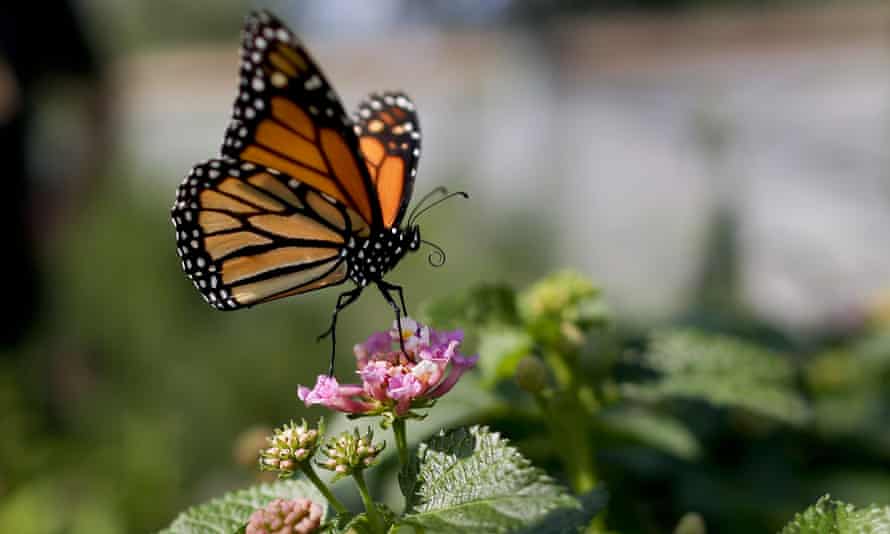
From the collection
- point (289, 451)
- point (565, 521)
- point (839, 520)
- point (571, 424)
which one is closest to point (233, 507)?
point (289, 451)

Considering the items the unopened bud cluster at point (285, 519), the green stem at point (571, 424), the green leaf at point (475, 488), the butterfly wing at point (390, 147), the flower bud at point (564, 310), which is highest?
the butterfly wing at point (390, 147)

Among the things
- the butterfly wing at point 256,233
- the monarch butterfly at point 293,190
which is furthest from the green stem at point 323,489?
the butterfly wing at point 256,233

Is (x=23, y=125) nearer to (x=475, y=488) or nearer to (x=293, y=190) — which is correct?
(x=293, y=190)

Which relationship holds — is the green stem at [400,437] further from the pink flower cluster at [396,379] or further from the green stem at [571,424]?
the green stem at [571,424]

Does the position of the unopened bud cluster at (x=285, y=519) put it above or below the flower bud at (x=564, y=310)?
below

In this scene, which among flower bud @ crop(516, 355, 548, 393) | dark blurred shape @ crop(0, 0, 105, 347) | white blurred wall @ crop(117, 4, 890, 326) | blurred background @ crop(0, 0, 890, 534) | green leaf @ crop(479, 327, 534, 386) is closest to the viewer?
flower bud @ crop(516, 355, 548, 393)

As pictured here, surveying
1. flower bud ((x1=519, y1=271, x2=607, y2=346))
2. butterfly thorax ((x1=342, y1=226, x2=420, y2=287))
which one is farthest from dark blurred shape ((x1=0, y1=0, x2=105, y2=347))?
flower bud ((x1=519, y1=271, x2=607, y2=346))

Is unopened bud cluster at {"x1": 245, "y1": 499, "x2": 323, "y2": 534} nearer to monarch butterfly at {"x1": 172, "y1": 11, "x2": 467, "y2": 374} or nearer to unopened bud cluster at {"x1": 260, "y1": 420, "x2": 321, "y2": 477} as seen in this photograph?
unopened bud cluster at {"x1": 260, "y1": 420, "x2": 321, "y2": 477}
